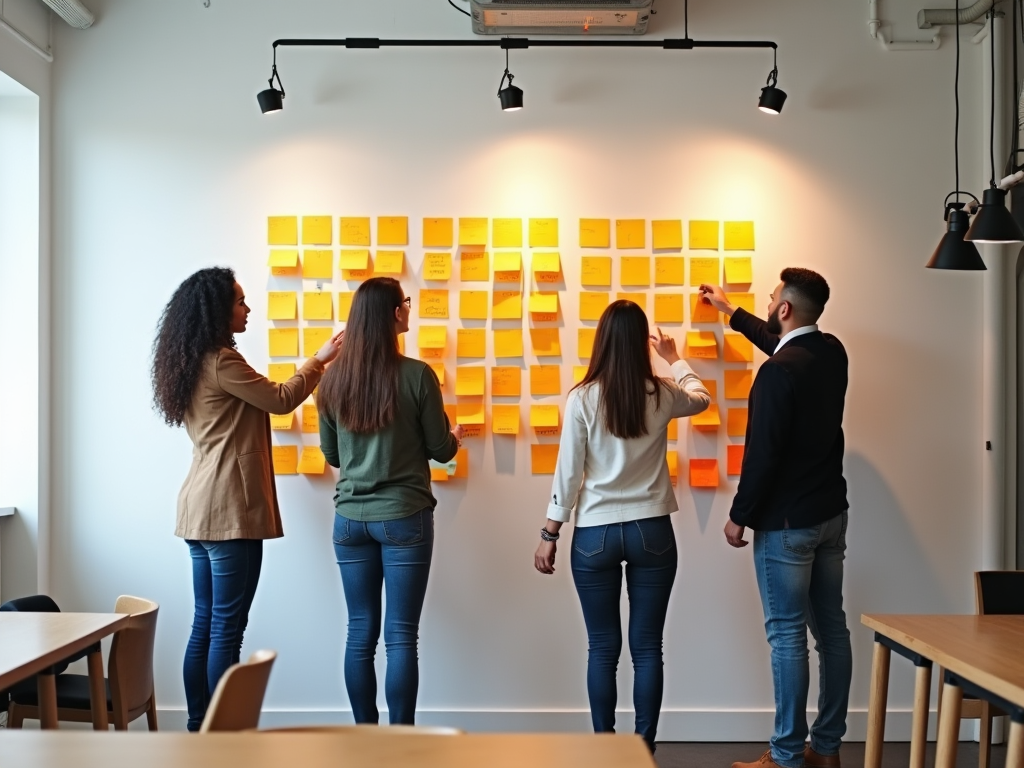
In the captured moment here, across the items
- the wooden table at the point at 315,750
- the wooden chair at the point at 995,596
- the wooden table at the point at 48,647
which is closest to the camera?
the wooden table at the point at 315,750

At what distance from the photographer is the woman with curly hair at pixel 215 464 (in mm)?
3207

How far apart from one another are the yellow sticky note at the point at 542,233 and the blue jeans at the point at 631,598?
1239mm

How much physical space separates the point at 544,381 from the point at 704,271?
2.56ft

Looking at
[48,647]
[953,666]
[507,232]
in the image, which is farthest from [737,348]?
[48,647]

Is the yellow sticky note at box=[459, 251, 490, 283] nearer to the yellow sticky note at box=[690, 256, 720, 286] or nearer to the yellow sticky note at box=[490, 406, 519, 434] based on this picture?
the yellow sticky note at box=[490, 406, 519, 434]

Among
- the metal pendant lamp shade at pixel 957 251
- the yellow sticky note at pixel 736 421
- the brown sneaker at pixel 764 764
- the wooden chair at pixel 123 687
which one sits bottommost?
the brown sneaker at pixel 764 764

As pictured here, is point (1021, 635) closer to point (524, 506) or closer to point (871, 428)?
point (871, 428)

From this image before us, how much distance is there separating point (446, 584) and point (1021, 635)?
2.15 meters

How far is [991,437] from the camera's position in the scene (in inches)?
152

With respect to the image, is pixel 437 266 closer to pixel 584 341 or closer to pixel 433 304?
pixel 433 304

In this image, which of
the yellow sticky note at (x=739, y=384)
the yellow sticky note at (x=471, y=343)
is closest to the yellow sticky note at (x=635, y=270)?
the yellow sticky note at (x=739, y=384)

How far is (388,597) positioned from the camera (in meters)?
3.22

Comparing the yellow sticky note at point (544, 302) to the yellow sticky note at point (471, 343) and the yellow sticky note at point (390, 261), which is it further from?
the yellow sticky note at point (390, 261)

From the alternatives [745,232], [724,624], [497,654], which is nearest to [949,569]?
[724,624]
